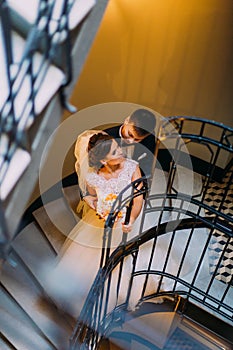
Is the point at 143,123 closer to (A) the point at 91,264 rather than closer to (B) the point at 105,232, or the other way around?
(B) the point at 105,232

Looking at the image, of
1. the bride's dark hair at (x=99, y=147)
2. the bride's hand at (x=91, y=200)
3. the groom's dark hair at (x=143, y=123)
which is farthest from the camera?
the bride's hand at (x=91, y=200)

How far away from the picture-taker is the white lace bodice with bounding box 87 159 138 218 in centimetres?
345

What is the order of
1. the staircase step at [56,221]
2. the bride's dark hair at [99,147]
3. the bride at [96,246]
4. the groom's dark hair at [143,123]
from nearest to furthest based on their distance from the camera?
the bride's dark hair at [99,147] → the groom's dark hair at [143,123] → the bride at [96,246] → the staircase step at [56,221]

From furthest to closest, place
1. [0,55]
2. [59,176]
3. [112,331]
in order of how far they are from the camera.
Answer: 1. [59,176]
2. [112,331]
3. [0,55]

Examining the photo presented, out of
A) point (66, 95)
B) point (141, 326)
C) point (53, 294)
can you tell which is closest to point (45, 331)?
point (53, 294)

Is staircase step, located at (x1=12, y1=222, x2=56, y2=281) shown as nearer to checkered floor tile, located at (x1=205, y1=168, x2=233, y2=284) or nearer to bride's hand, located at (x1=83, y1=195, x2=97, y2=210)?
bride's hand, located at (x1=83, y1=195, x2=97, y2=210)

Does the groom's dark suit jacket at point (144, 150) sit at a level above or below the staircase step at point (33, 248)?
above

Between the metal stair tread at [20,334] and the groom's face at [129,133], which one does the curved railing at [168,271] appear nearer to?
the groom's face at [129,133]

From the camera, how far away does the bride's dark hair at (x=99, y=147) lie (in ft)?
10.6

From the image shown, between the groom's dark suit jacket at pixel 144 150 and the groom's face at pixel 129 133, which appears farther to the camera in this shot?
the groom's dark suit jacket at pixel 144 150

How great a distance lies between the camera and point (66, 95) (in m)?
1.72

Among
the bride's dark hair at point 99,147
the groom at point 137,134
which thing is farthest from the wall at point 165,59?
the bride's dark hair at point 99,147

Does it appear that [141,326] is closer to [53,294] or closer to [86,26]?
[53,294]

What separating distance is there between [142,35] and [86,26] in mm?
2614
